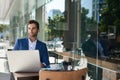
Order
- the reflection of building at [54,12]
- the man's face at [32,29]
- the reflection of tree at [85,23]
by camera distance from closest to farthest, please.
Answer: the man's face at [32,29], the reflection of tree at [85,23], the reflection of building at [54,12]

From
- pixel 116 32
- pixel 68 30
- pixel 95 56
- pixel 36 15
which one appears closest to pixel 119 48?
pixel 116 32

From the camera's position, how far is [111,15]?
5.27m

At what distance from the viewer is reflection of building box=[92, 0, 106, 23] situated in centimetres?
557

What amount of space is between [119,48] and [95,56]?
2.72 feet

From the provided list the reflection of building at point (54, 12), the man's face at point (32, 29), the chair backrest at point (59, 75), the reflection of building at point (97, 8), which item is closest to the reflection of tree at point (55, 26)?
the reflection of building at point (54, 12)

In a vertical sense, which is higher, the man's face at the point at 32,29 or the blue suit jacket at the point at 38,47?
the man's face at the point at 32,29

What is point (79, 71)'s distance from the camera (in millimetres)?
2566

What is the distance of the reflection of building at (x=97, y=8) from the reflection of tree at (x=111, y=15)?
121 millimetres

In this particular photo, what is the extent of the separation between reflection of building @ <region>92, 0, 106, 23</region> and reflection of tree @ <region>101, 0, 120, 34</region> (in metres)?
0.12

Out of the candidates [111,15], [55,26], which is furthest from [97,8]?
[55,26]

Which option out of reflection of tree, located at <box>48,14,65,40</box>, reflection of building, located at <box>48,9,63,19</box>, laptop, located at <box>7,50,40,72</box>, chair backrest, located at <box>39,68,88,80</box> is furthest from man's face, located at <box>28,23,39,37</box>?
reflection of building, located at <box>48,9,63,19</box>

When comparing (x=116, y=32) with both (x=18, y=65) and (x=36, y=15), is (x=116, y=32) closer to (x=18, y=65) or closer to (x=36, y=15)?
(x=18, y=65)

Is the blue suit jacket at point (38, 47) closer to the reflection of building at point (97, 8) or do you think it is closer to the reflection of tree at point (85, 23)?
the reflection of building at point (97, 8)

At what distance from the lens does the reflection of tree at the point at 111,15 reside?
5.14 meters
